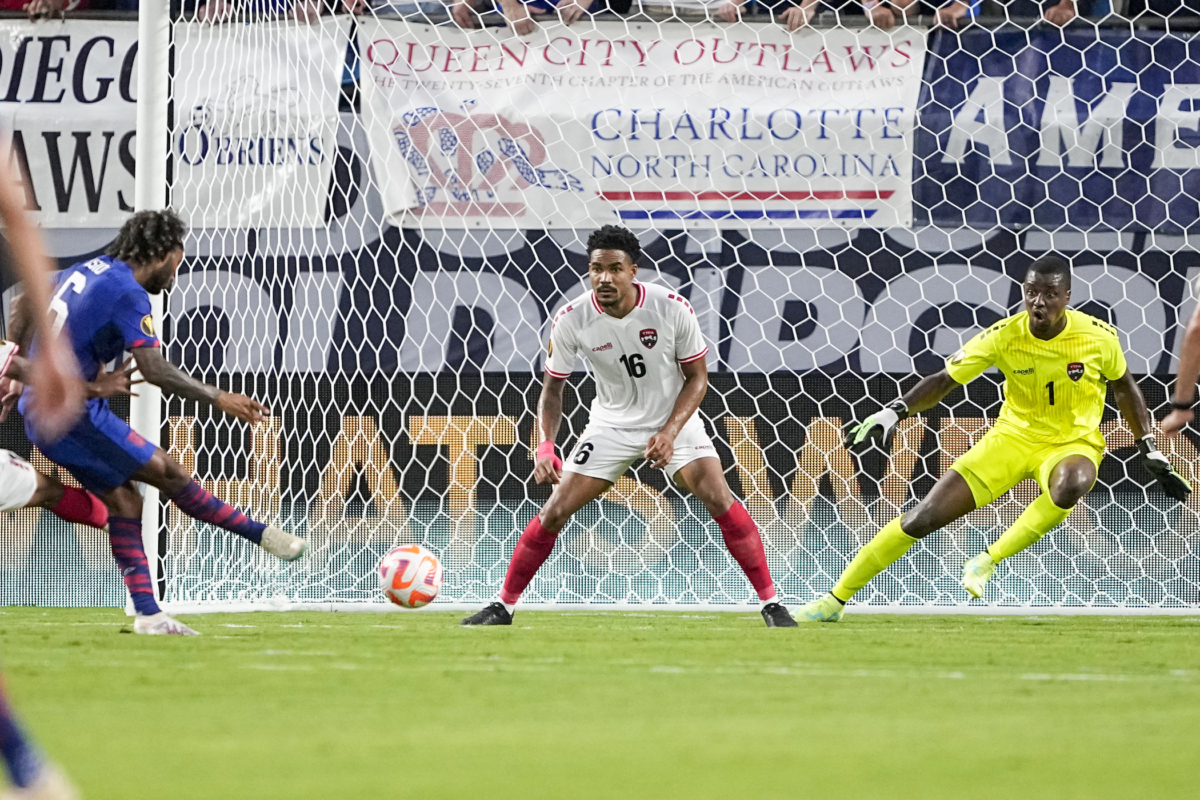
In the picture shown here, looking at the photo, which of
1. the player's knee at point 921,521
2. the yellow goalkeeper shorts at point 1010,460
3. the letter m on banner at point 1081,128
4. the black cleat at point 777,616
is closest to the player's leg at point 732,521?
the black cleat at point 777,616

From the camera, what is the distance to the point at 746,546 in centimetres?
663

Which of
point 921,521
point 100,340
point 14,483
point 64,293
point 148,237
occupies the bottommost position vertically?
point 921,521

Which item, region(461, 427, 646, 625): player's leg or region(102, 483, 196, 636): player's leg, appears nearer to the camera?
region(102, 483, 196, 636): player's leg

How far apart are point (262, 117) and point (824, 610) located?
11.4 feet

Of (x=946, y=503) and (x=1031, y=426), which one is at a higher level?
(x=1031, y=426)

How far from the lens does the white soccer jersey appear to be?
21.7ft

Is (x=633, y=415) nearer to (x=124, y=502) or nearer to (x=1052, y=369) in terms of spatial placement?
(x=1052, y=369)

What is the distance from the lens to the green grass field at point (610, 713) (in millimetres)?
2875

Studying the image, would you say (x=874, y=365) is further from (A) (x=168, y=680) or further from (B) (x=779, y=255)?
(A) (x=168, y=680)

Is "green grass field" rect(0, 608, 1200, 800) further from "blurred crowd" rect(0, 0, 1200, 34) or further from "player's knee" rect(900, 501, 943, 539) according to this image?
"blurred crowd" rect(0, 0, 1200, 34)

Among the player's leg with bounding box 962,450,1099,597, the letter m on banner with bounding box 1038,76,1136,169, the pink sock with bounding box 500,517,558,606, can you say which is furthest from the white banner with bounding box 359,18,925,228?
the pink sock with bounding box 500,517,558,606

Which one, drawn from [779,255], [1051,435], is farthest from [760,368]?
[1051,435]

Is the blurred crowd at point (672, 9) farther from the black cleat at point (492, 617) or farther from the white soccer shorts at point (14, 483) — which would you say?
the black cleat at point (492, 617)

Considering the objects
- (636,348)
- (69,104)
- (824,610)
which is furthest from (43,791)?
(69,104)
